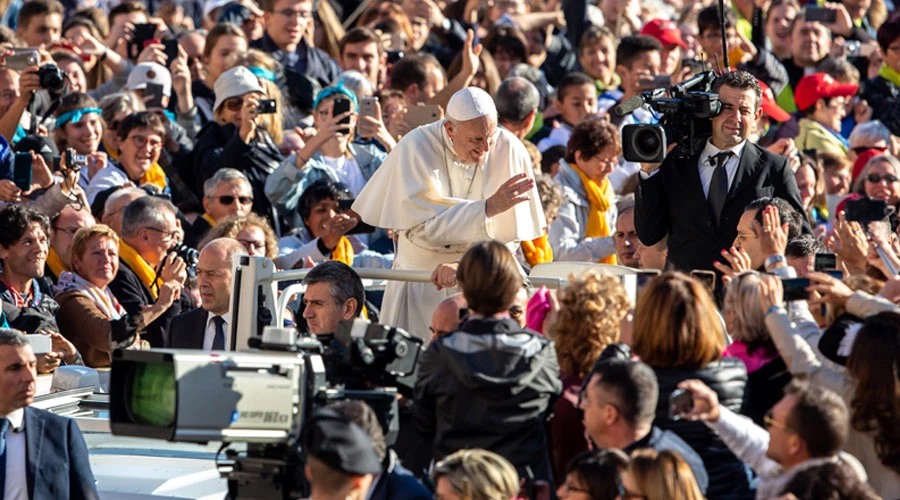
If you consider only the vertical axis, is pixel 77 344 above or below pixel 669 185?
below

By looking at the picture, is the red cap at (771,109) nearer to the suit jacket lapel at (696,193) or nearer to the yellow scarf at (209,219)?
the suit jacket lapel at (696,193)

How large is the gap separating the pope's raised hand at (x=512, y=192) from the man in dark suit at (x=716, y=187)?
643 mm

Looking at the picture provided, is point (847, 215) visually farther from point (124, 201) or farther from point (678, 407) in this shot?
point (124, 201)

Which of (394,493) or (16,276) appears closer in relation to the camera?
(394,493)

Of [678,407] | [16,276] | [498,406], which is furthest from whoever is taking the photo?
[16,276]

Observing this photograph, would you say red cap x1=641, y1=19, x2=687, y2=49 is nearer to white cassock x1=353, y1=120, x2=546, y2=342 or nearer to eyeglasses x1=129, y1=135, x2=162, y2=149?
eyeglasses x1=129, y1=135, x2=162, y2=149

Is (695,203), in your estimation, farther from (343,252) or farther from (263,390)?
(263,390)

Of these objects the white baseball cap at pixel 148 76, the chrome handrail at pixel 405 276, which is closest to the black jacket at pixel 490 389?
A: the chrome handrail at pixel 405 276

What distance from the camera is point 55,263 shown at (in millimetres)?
10039

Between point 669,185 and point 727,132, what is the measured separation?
0.39 metres

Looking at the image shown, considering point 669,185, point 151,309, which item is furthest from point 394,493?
point 151,309

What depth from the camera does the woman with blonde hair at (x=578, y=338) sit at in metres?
6.05

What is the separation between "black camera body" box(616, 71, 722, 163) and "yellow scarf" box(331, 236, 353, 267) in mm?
2477

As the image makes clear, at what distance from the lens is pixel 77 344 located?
30.3 feet
